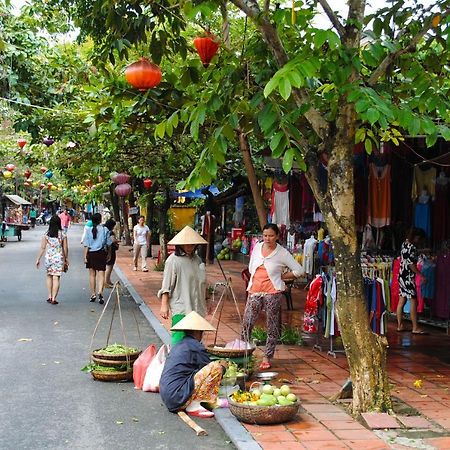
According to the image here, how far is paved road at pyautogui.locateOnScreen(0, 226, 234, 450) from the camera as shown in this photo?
5.84m

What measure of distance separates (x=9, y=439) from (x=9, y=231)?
37.9 metres

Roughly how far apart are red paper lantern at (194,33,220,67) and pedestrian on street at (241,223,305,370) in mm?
2204

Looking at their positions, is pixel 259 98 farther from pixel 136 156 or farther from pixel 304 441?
pixel 136 156

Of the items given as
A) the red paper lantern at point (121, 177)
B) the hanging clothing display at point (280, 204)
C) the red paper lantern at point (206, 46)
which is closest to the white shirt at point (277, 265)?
the red paper lantern at point (206, 46)

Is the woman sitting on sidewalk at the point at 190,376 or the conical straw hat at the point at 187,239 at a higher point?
the conical straw hat at the point at 187,239

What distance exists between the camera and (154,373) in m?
7.49

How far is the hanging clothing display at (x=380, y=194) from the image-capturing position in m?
11.6

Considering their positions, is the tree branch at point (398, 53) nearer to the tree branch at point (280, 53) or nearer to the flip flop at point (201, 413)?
the tree branch at point (280, 53)

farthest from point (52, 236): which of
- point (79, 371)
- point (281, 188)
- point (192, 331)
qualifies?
point (192, 331)

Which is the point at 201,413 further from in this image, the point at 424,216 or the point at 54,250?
the point at 54,250

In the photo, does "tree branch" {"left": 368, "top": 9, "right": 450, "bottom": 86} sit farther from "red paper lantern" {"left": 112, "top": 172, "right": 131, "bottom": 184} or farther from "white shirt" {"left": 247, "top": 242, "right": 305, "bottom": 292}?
"red paper lantern" {"left": 112, "top": 172, "right": 131, "bottom": 184}

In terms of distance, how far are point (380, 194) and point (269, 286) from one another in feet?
13.5

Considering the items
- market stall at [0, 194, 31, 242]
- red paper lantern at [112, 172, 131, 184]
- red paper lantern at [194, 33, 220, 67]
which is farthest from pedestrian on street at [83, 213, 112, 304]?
market stall at [0, 194, 31, 242]

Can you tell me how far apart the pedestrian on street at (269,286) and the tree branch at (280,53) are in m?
2.19
